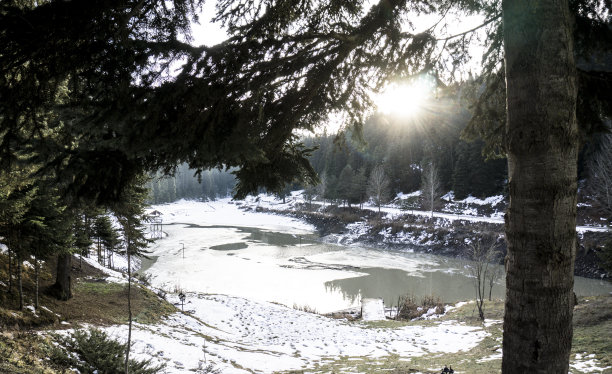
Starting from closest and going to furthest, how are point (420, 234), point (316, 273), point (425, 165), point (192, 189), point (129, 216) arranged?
1. point (129, 216)
2. point (316, 273)
3. point (420, 234)
4. point (425, 165)
5. point (192, 189)

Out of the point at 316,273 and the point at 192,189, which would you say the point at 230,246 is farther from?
the point at 192,189

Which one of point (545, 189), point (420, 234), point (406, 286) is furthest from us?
point (420, 234)

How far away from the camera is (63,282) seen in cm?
1096

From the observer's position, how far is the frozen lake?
72.2 feet

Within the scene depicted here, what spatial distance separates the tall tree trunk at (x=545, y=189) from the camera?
1906 mm

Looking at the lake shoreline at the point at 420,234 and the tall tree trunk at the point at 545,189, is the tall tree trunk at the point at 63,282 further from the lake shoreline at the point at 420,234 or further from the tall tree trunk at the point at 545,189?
the lake shoreline at the point at 420,234

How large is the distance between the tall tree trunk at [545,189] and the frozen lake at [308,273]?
18948 mm

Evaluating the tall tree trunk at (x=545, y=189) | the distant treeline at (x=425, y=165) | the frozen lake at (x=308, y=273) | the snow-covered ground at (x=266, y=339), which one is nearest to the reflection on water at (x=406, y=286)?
the frozen lake at (x=308, y=273)

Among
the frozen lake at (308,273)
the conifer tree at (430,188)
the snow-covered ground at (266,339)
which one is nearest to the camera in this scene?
the snow-covered ground at (266,339)

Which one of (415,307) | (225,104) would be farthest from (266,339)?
(225,104)

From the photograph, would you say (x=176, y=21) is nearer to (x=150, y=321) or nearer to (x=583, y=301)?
(x=150, y=321)

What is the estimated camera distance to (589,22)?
3246 millimetres

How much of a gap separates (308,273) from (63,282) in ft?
62.5

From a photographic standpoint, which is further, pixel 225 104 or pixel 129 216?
pixel 129 216
